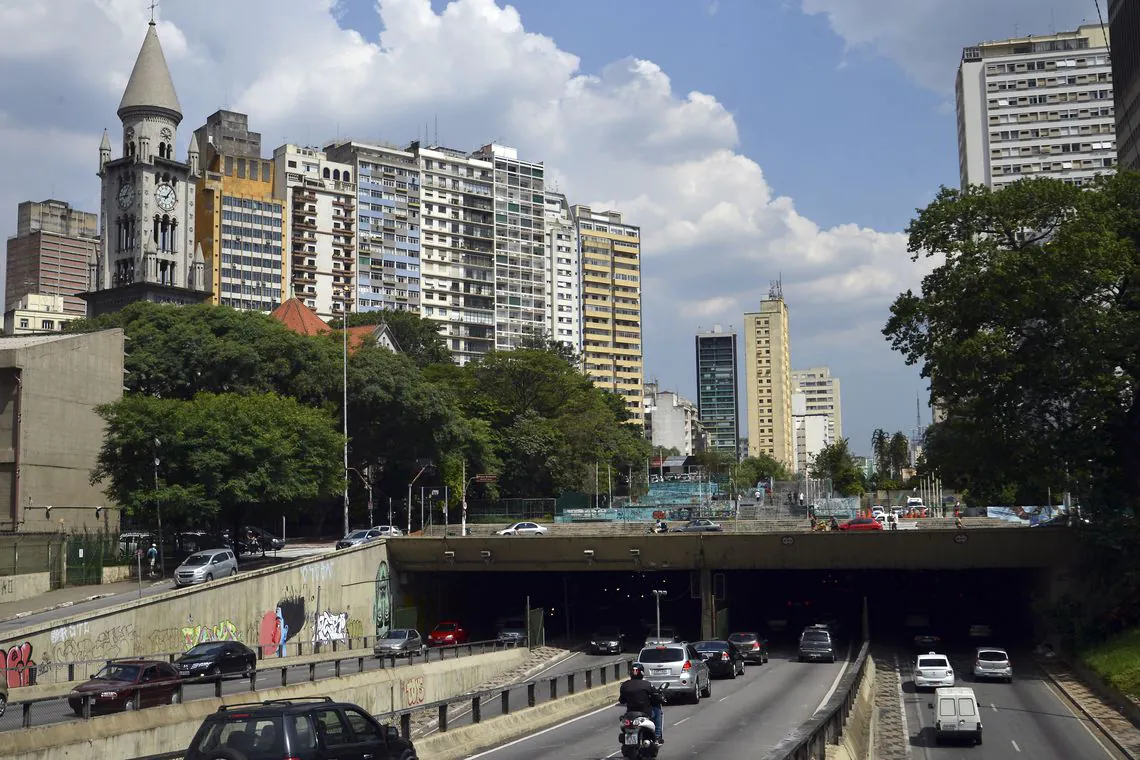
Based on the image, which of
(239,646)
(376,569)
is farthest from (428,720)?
(376,569)

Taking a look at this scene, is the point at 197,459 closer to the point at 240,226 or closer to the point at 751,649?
the point at 751,649

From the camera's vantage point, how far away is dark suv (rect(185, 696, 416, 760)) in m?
15.1

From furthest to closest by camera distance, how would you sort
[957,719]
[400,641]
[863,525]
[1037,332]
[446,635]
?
[863,525]
[446,635]
[400,641]
[1037,332]
[957,719]

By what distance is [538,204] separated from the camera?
19125 cm

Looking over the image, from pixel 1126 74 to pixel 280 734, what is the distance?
220 ft

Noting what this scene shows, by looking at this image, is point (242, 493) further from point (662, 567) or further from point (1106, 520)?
point (1106, 520)

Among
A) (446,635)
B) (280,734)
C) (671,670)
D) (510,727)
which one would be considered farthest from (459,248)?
(280,734)

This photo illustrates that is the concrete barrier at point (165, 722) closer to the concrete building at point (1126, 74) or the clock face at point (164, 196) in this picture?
the concrete building at point (1126, 74)

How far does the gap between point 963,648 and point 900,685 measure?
17.9 metres

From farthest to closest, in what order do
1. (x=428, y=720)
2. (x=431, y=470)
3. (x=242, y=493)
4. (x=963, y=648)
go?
(x=431, y=470) < (x=963, y=648) < (x=242, y=493) < (x=428, y=720)

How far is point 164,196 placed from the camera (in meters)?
122

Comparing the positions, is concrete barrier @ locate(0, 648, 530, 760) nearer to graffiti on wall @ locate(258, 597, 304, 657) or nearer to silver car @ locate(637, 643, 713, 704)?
silver car @ locate(637, 643, 713, 704)

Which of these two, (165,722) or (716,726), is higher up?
(165,722)

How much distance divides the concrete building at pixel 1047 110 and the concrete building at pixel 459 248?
7698cm
